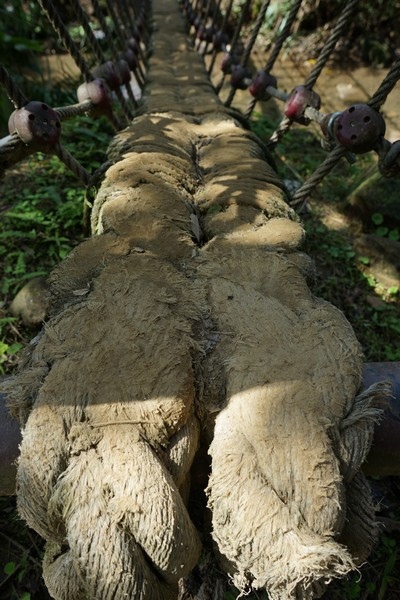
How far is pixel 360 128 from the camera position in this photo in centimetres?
138

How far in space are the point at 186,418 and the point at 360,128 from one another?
1073mm

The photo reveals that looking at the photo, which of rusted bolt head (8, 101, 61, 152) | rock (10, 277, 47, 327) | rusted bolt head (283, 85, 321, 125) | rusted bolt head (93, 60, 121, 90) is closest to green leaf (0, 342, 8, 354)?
rock (10, 277, 47, 327)

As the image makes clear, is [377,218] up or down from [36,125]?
down

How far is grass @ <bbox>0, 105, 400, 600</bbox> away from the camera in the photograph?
1.74 meters

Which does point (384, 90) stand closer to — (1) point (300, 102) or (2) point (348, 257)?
(1) point (300, 102)

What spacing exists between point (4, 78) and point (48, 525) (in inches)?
50.9

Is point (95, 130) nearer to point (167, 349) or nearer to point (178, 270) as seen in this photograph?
point (178, 270)

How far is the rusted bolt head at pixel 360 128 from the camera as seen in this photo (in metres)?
1.38

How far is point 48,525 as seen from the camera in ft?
2.50

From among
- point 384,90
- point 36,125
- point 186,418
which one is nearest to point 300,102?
point 384,90

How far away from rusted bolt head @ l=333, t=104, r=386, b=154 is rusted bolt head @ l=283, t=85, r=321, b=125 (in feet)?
1.96

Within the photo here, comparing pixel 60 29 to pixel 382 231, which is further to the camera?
pixel 382 231

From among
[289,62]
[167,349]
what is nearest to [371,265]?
[167,349]

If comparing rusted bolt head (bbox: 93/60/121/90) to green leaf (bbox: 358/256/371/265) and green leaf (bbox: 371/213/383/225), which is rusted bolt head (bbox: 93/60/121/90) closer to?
green leaf (bbox: 358/256/371/265)
